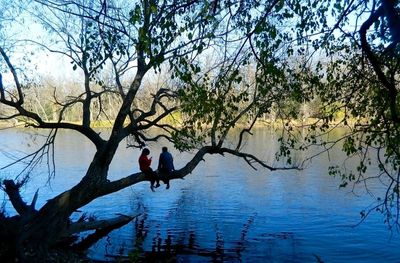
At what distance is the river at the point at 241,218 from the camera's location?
16797mm

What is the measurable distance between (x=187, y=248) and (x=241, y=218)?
517 centimetres

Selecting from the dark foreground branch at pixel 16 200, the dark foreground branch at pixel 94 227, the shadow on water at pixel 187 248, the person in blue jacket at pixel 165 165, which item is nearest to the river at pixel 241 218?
the shadow on water at pixel 187 248

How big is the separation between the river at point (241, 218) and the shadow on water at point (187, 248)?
0.11 ft

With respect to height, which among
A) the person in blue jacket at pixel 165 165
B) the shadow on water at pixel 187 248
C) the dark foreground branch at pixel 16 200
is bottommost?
the shadow on water at pixel 187 248

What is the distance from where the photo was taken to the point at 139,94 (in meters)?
18.6

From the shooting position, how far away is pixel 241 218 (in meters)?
22.1

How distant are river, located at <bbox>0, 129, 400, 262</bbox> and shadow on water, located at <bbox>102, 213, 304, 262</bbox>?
1.3 inches

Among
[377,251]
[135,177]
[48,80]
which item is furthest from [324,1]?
[48,80]

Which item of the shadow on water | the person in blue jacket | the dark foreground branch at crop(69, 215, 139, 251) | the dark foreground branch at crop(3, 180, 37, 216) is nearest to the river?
the shadow on water

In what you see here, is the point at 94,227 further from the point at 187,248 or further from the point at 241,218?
the point at 241,218

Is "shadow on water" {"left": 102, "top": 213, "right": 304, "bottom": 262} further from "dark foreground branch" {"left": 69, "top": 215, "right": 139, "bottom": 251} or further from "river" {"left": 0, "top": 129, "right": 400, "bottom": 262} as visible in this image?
"dark foreground branch" {"left": 69, "top": 215, "right": 139, "bottom": 251}

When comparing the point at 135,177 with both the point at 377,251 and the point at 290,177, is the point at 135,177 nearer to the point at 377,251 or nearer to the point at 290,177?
the point at 377,251

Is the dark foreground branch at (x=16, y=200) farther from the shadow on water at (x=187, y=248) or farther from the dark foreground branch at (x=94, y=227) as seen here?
the shadow on water at (x=187, y=248)

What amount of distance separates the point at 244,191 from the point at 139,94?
1149cm
